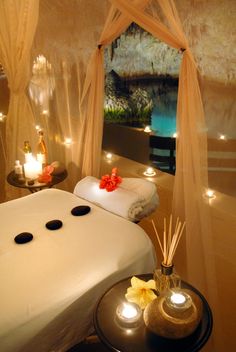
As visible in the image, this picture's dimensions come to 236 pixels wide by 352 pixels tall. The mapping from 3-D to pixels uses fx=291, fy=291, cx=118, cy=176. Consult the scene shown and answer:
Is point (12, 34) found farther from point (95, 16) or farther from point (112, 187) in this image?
point (112, 187)

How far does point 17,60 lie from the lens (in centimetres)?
235

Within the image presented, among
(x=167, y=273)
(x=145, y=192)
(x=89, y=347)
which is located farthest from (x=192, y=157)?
(x=89, y=347)

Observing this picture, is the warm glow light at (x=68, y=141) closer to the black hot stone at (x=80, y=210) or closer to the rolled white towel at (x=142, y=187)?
the rolled white towel at (x=142, y=187)

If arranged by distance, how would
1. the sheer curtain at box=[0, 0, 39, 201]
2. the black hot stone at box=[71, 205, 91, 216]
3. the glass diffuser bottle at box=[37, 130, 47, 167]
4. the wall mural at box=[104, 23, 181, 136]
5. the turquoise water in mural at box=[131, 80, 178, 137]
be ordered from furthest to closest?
the turquoise water in mural at box=[131, 80, 178, 137]
the wall mural at box=[104, 23, 181, 136]
the glass diffuser bottle at box=[37, 130, 47, 167]
the sheer curtain at box=[0, 0, 39, 201]
the black hot stone at box=[71, 205, 91, 216]

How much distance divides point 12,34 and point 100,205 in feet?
4.98

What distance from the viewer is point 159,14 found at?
1.65m

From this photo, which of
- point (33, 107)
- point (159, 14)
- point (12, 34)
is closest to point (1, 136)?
point (33, 107)

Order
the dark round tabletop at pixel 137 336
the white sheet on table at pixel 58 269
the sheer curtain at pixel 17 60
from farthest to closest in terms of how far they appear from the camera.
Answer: the sheer curtain at pixel 17 60 < the white sheet on table at pixel 58 269 < the dark round tabletop at pixel 137 336

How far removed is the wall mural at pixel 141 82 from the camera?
305 cm

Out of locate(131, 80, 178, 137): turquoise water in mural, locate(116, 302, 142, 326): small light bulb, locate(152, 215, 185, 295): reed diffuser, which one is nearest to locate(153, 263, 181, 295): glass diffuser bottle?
locate(152, 215, 185, 295): reed diffuser

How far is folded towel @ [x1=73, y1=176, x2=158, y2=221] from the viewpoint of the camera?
1.82 metres

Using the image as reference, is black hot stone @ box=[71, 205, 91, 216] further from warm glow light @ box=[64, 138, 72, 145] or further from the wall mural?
the wall mural

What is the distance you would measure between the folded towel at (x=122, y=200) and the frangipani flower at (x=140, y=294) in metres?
0.65

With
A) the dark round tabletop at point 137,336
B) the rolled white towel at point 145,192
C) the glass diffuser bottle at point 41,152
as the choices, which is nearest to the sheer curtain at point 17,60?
the glass diffuser bottle at point 41,152
